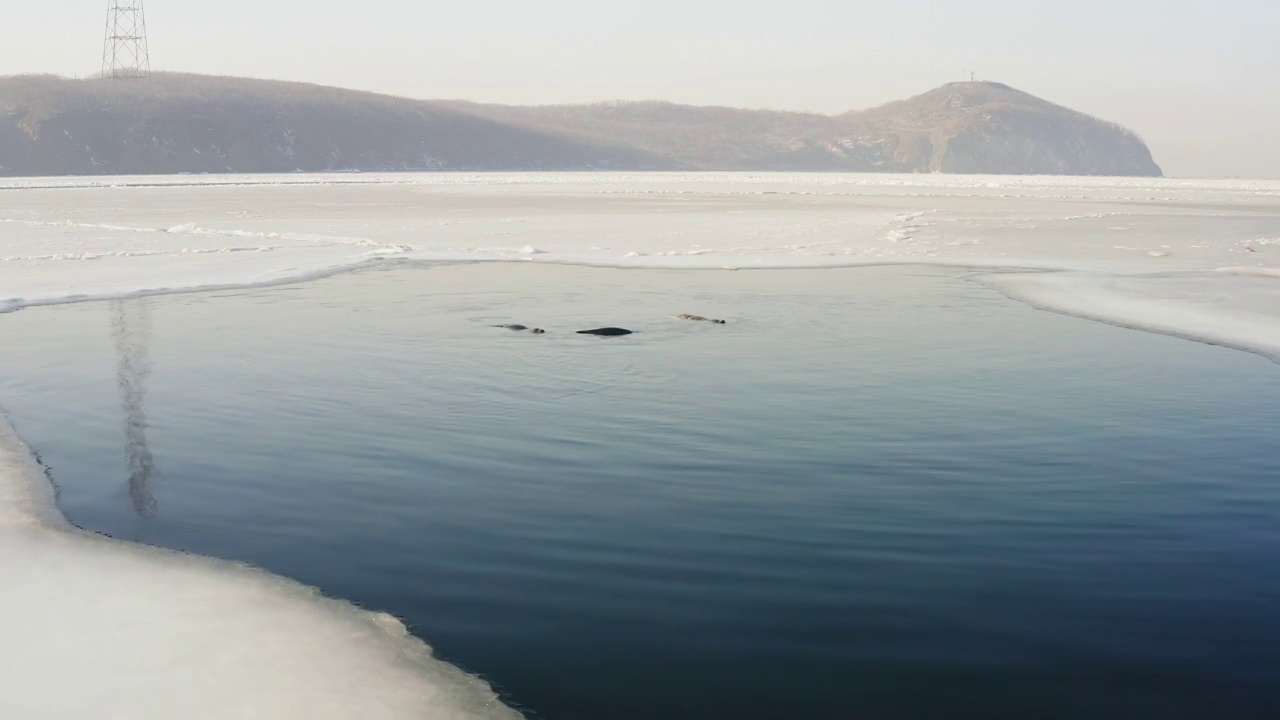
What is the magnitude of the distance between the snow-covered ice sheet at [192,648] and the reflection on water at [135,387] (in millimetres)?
1083

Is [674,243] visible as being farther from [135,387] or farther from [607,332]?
[135,387]

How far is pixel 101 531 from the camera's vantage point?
6.13 meters

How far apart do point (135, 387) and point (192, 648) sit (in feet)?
19.6

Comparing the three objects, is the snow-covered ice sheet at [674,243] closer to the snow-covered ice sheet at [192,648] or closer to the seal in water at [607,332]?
the seal in water at [607,332]

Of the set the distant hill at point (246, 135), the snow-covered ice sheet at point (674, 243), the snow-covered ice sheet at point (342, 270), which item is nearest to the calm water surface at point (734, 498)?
the snow-covered ice sheet at point (342, 270)

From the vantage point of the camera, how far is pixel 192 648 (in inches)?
184

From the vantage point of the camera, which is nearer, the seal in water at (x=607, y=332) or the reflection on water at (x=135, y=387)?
the reflection on water at (x=135, y=387)

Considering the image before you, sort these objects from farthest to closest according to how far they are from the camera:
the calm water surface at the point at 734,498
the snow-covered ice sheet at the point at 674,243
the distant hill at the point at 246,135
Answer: the distant hill at the point at 246,135
the snow-covered ice sheet at the point at 674,243
the calm water surface at the point at 734,498

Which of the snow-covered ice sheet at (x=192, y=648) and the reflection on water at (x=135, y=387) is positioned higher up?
the snow-covered ice sheet at (x=192, y=648)

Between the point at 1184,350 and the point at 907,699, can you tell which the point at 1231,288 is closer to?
the point at 1184,350

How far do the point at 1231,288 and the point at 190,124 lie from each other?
145 metres

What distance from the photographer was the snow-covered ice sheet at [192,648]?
418 centimetres

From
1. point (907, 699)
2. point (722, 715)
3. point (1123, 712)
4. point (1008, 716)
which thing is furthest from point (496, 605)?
point (1123, 712)

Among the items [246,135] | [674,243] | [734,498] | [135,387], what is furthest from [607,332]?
[246,135]
